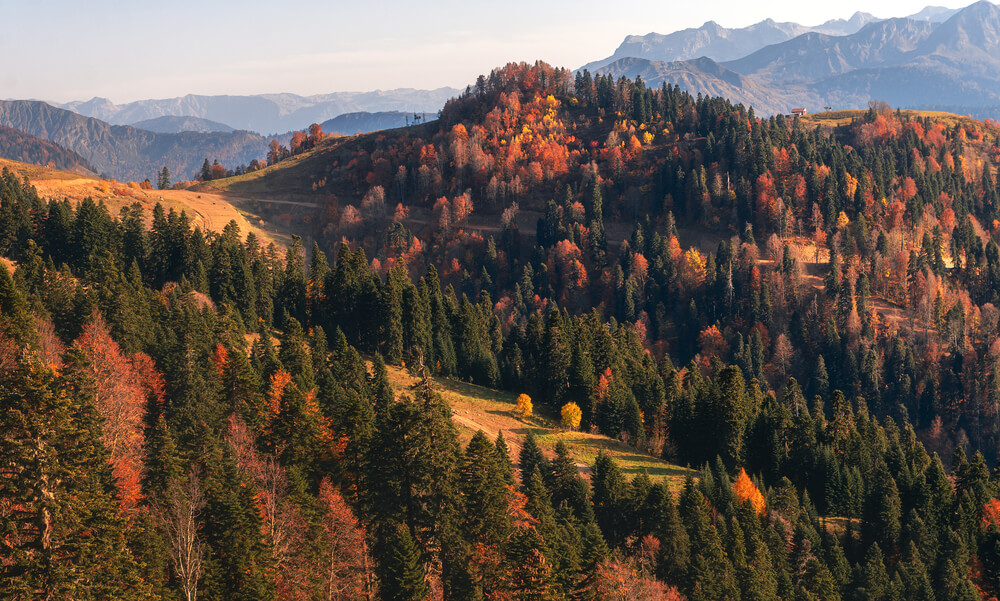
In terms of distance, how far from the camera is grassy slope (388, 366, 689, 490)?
8162 centimetres

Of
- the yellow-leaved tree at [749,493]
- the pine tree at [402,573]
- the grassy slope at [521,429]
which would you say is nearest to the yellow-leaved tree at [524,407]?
the grassy slope at [521,429]

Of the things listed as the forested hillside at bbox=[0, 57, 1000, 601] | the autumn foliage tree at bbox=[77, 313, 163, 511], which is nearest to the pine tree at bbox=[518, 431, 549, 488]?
the forested hillside at bbox=[0, 57, 1000, 601]

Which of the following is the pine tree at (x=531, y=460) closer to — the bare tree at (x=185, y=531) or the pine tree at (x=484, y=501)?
Answer: the pine tree at (x=484, y=501)

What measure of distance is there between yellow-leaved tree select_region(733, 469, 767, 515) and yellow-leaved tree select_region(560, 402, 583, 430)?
20.9 m

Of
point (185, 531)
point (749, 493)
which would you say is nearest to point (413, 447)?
point (185, 531)

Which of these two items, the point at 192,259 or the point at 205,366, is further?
the point at 192,259

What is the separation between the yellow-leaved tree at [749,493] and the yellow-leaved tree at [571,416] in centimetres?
2093

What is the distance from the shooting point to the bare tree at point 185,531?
3634 centimetres

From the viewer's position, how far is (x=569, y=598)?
148 feet

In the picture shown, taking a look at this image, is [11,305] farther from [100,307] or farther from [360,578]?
[360,578]

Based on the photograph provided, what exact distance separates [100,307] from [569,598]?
5699cm

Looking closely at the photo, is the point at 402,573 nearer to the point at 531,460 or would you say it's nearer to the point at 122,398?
the point at 122,398

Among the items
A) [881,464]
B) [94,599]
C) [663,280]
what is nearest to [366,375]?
[94,599]

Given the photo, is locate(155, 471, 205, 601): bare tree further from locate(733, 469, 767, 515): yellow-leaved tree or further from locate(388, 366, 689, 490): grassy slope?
locate(733, 469, 767, 515): yellow-leaved tree
